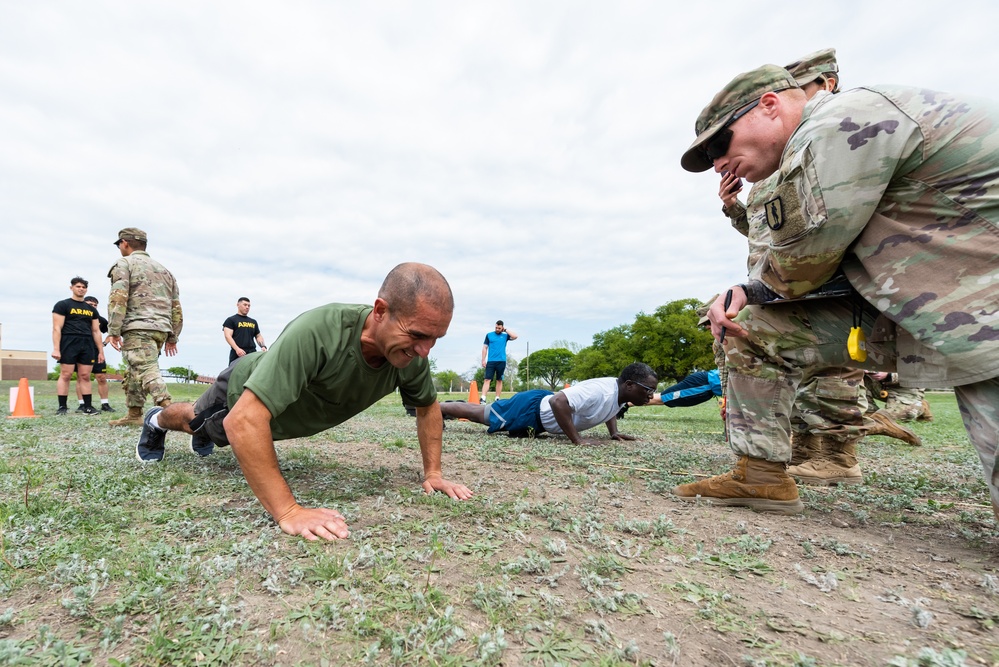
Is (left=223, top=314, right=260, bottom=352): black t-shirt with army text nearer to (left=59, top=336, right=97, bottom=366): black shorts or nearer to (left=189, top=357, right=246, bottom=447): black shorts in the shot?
(left=59, top=336, right=97, bottom=366): black shorts

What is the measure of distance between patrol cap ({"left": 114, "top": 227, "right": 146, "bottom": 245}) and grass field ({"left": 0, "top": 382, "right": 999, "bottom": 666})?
194 inches

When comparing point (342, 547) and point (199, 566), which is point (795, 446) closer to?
point (342, 547)

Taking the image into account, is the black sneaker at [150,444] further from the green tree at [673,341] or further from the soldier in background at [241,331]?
the green tree at [673,341]

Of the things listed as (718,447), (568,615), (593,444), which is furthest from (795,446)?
(568,615)

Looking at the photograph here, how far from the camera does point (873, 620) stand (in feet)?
5.83

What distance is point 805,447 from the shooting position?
15.6ft

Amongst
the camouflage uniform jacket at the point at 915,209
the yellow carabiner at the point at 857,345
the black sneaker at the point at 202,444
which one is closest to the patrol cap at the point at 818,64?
the camouflage uniform jacket at the point at 915,209

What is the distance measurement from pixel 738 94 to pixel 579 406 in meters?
4.66

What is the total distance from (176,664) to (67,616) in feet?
1.90

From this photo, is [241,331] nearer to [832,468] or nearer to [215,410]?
[215,410]

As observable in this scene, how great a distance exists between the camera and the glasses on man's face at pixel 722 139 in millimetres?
2803

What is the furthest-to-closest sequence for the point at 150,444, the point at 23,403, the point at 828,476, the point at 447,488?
the point at 23,403, the point at 150,444, the point at 828,476, the point at 447,488

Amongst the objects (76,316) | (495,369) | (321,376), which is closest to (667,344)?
(495,369)

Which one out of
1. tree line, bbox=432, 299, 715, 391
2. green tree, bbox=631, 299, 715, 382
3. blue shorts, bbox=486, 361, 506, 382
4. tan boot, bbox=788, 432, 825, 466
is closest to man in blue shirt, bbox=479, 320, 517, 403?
blue shorts, bbox=486, 361, 506, 382
